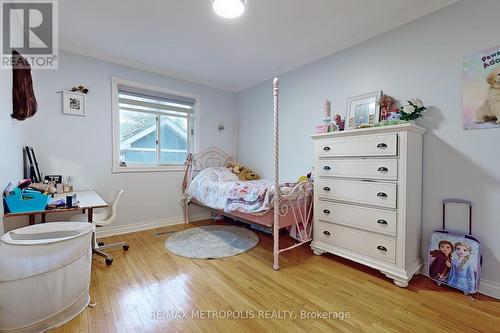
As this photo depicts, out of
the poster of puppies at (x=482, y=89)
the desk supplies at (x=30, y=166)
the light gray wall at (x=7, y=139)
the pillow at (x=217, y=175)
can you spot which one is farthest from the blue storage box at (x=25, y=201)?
the poster of puppies at (x=482, y=89)

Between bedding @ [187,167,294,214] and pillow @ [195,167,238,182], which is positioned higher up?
pillow @ [195,167,238,182]

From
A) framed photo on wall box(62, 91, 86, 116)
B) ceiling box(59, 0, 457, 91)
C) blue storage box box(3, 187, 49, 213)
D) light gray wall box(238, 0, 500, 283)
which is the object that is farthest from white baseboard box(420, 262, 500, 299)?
framed photo on wall box(62, 91, 86, 116)

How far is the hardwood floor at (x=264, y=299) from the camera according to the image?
1569mm

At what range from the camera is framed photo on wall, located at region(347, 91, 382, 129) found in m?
2.63

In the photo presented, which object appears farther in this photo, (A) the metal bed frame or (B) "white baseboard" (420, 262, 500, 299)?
(A) the metal bed frame

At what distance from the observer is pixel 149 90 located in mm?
3719

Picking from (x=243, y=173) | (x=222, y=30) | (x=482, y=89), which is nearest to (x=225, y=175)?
(x=243, y=173)

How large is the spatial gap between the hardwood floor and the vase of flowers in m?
1.57

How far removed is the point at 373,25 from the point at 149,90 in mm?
3233

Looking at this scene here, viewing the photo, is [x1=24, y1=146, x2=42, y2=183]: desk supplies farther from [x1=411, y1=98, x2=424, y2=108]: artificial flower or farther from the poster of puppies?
the poster of puppies

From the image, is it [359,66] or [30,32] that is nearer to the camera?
[30,32]

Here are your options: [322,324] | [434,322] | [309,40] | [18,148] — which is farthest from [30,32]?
[434,322]

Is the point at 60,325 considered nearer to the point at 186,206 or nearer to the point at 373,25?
the point at 186,206

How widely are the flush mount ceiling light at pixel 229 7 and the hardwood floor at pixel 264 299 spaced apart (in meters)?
2.41
